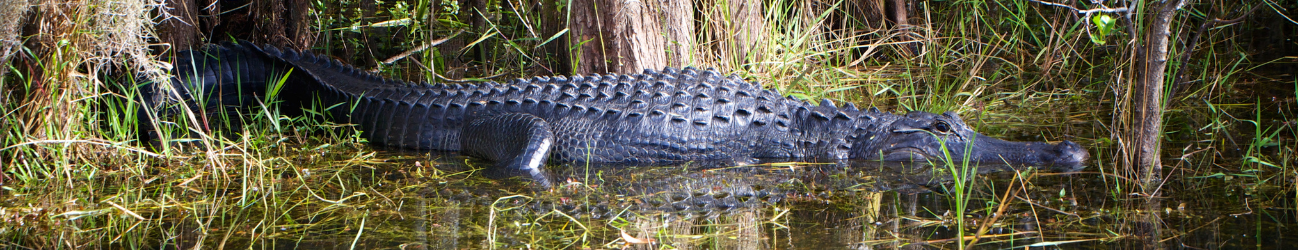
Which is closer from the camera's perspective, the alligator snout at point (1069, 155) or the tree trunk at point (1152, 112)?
the tree trunk at point (1152, 112)

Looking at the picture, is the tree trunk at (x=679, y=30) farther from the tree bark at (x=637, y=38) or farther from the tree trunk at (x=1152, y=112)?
the tree trunk at (x=1152, y=112)

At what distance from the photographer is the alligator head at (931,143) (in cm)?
375

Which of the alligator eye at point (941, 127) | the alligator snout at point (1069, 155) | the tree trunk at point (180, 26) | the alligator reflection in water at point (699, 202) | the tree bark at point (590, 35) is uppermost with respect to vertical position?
the tree bark at point (590, 35)

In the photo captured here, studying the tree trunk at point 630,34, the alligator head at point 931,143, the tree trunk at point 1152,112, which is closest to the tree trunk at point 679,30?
the tree trunk at point 630,34

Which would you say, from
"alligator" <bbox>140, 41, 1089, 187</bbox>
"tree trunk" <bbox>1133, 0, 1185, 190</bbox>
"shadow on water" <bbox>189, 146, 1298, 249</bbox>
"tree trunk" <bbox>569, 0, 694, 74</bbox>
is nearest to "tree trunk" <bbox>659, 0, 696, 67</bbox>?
"tree trunk" <bbox>569, 0, 694, 74</bbox>

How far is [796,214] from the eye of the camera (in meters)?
2.86

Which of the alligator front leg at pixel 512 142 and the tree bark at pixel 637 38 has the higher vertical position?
the tree bark at pixel 637 38

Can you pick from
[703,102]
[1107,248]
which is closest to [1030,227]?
[1107,248]

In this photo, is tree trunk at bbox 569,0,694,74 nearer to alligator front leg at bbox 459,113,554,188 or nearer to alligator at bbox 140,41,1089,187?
alligator at bbox 140,41,1089,187

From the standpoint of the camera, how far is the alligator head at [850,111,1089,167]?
375cm

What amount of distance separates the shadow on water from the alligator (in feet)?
0.94

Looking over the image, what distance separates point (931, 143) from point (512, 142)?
5.82 feet

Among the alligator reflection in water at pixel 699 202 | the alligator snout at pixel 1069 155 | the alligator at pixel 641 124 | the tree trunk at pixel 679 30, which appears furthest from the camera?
the tree trunk at pixel 679 30

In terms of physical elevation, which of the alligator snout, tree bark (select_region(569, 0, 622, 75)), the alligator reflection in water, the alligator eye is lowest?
the alligator reflection in water
